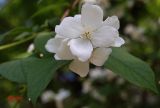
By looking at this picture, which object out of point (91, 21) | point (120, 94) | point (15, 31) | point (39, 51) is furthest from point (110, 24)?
point (120, 94)

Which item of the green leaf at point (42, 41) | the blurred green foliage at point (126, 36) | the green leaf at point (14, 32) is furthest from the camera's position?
the blurred green foliage at point (126, 36)

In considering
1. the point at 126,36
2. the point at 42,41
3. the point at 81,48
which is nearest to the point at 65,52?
the point at 81,48

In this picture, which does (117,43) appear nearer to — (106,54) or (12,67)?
(106,54)

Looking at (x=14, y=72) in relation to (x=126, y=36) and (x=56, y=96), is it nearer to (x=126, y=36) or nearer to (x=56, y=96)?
(x=56, y=96)

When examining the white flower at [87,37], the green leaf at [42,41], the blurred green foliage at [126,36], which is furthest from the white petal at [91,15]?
the blurred green foliage at [126,36]

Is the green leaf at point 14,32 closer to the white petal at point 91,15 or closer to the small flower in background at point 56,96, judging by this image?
the white petal at point 91,15

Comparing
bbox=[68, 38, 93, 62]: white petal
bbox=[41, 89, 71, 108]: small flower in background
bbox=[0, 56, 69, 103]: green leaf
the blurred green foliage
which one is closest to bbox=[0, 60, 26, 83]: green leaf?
bbox=[0, 56, 69, 103]: green leaf

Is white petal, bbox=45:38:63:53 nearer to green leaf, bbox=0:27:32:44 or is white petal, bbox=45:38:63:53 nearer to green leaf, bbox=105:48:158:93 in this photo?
green leaf, bbox=105:48:158:93
